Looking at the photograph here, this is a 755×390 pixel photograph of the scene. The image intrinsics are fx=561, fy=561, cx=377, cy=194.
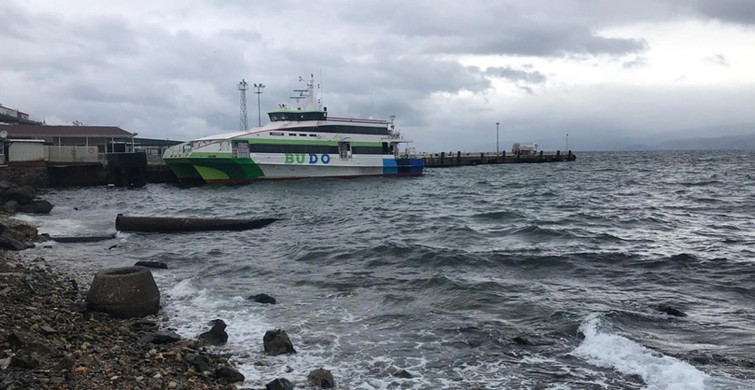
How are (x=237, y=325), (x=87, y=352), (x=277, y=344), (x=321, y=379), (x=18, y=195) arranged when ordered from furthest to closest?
1. (x=18, y=195)
2. (x=237, y=325)
3. (x=277, y=344)
4. (x=321, y=379)
5. (x=87, y=352)

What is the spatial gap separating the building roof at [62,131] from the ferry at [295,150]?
635 inches

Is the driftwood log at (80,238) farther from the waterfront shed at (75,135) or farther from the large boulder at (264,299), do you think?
the waterfront shed at (75,135)

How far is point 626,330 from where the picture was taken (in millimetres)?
8461

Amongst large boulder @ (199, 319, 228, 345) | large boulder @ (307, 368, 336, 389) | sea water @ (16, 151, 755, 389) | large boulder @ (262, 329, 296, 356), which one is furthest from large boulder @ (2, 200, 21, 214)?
large boulder @ (307, 368, 336, 389)

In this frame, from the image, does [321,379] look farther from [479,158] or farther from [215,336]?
[479,158]

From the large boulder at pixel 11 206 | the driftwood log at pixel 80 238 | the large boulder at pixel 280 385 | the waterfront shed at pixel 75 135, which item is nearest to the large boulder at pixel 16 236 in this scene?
the driftwood log at pixel 80 238

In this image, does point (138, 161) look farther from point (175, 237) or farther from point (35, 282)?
A: point (35, 282)

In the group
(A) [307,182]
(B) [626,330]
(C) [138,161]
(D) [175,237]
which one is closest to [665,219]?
(B) [626,330]

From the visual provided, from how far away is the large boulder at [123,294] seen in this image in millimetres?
8594

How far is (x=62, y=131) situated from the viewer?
52.5 m

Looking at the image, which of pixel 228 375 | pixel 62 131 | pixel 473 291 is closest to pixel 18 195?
pixel 473 291

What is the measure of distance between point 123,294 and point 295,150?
34.4m

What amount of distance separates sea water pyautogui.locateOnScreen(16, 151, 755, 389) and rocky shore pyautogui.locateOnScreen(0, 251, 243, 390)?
1.84ft

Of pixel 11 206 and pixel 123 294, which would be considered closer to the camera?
pixel 123 294
